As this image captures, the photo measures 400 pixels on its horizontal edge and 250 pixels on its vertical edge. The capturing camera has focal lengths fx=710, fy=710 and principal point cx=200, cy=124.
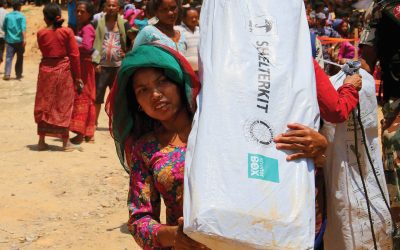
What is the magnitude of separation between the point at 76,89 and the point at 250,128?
6.78 meters

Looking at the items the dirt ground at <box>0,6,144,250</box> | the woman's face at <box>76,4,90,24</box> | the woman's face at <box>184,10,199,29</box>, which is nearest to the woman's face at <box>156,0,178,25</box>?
the dirt ground at <box>0,6,144,250</box>

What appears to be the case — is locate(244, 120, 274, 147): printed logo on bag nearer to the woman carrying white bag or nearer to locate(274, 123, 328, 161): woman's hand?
locate(274, 123, 328, 161): woman's hand

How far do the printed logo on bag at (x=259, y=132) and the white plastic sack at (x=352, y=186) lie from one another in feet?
2.58

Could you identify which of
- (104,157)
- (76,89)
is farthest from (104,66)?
(104,157)

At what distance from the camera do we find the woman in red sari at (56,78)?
8.18m

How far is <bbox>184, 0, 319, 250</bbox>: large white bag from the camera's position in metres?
1.98

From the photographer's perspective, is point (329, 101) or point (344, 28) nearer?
point (329, 101)

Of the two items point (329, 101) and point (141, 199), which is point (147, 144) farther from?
point (329, 101)

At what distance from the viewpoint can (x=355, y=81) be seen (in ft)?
8.99

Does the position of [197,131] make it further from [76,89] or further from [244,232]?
[76,89]

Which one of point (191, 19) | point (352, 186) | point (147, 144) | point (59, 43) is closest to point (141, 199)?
point (147, 144)

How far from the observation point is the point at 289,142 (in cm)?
213

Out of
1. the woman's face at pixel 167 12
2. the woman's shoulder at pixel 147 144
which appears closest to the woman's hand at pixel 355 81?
the woman's shoulder at pixel 147 144

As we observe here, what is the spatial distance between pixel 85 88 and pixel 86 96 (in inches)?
4.4
